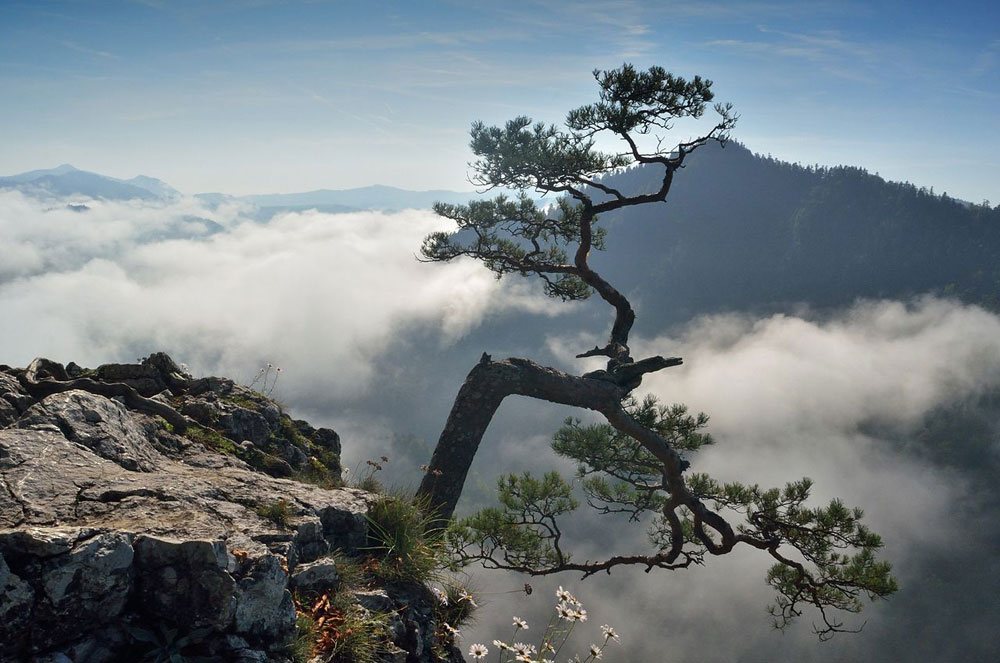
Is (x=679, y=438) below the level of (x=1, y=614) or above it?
above

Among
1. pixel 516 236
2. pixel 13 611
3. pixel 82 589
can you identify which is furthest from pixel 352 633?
pixel 516 236

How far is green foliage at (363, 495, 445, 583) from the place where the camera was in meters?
5.98

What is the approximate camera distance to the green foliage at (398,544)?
598 centimetres

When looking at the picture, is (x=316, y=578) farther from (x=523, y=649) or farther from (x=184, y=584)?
(x=523, y=649)

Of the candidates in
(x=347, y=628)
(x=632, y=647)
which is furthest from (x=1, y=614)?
(x=632, y=647)

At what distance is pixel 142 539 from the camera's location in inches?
160

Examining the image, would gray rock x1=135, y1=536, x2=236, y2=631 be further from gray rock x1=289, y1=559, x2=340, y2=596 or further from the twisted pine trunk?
the twisted pine trunk

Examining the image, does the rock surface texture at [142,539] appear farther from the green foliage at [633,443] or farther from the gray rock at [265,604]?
the green foliage at [633,443]

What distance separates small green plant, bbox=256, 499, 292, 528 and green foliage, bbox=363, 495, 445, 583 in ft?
3.42

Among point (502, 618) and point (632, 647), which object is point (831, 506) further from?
point (632, 647)

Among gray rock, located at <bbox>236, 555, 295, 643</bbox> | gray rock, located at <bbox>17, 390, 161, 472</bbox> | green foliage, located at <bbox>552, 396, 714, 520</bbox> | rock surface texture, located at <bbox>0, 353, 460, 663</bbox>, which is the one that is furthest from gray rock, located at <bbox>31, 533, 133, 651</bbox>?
green foliage, located at <bbox>552, 396, 714, 520</bbox>

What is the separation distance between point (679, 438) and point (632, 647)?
18685 centimetres

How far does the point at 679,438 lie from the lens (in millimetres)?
10797

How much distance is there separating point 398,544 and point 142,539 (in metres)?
2.78
